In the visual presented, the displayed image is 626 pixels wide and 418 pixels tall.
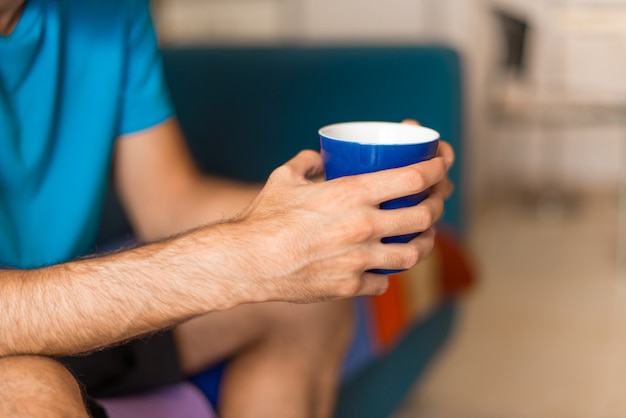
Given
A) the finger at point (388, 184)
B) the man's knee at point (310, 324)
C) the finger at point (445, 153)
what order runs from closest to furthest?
the finger at point (388, 184)
the finger at point (445, 153)
the man's knee at point (310, 324)

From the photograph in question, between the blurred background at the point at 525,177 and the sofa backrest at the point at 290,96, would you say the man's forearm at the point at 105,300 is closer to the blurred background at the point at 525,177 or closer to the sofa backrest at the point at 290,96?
the sofa backrest at the point at 290,96

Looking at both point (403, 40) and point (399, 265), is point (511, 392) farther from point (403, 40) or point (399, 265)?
point (399, 265)

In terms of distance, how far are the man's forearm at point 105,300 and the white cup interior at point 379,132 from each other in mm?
153

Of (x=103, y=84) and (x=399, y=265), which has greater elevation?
(x=103, y=84)

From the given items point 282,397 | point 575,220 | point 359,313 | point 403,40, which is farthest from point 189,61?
point 575,220

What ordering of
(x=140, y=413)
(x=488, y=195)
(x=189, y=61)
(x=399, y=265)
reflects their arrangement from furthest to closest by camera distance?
(x=488, y=195) < (x=189, y=61) < (x=140, y=413) < (x=399, y=265)

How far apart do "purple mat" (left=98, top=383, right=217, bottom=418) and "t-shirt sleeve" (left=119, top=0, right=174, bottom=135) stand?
348 mm

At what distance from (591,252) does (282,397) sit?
209 centimetres

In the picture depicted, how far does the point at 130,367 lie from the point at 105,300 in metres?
0.22

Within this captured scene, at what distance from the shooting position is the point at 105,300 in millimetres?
676

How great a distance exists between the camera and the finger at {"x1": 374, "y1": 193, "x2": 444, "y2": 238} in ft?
2.00

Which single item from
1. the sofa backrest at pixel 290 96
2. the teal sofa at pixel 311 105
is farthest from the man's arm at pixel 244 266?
the sofa backrest at pixel 290 96

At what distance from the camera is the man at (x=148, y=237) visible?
62 cm

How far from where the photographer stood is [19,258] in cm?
89
